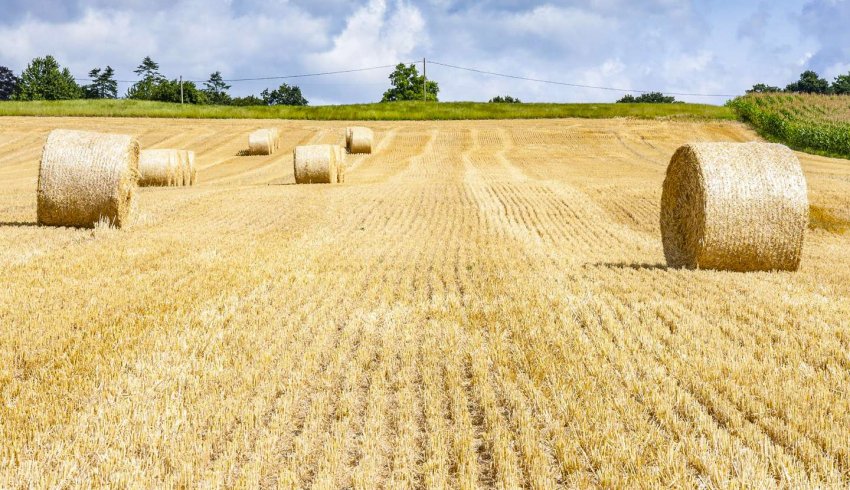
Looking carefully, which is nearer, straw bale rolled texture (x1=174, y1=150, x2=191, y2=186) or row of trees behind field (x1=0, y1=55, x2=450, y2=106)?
straw bale rolled texture (x1=174, y1=150, x2=191, y2=186)

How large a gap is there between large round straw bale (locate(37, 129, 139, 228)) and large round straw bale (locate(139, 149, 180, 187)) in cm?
1067

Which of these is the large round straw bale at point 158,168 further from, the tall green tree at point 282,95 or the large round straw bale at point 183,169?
the tall green tree at point 282,95

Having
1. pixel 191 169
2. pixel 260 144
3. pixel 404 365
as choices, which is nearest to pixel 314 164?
pixel 191 169

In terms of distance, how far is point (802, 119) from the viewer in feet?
163

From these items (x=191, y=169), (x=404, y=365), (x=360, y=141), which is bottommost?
(x=404, y=365)

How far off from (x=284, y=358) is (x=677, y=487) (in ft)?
10.2

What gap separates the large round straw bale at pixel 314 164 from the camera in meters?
23.3

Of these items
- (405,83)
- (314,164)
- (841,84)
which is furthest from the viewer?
(841,84)

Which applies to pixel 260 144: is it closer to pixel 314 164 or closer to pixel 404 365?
pixel 314 164

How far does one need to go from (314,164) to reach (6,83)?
159888 millimetres

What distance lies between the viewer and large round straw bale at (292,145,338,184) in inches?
919

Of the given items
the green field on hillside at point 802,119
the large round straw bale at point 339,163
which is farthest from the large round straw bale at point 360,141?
the green field on hillside at point 802,119

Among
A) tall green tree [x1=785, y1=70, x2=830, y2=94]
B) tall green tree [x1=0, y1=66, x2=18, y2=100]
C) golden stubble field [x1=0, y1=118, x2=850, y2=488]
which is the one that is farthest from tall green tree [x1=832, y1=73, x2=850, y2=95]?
tall green tree [x1=0, y1=66, x2=18, y2=100]

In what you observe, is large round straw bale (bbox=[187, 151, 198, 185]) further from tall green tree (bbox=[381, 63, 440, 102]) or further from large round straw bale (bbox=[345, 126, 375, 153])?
tall green tree (bbox=[381, 63, 440, 102])
